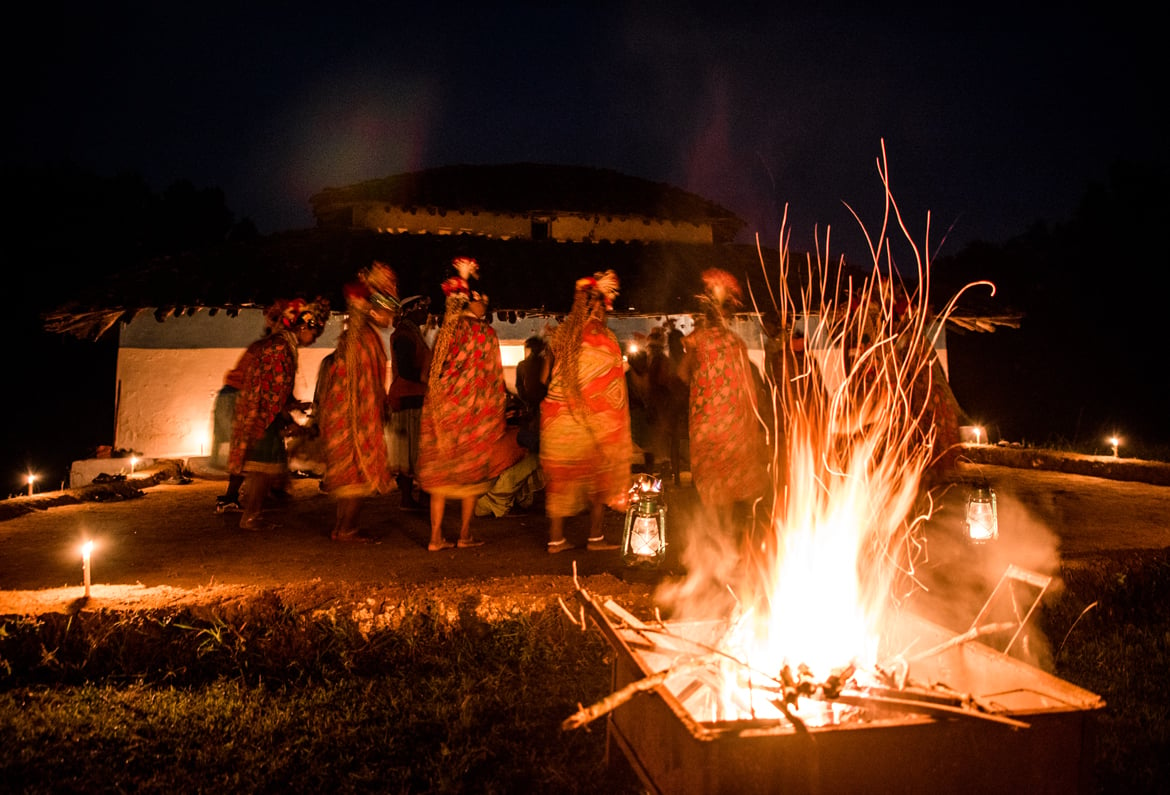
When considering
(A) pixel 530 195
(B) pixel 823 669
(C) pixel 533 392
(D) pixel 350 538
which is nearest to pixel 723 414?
(C) pixel 533 392

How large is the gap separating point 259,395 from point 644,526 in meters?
3.41

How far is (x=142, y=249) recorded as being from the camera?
24.8 m

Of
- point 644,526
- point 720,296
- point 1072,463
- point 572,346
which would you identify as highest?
point 720,296

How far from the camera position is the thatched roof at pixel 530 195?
52.3ft

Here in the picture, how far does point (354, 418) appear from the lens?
554cm

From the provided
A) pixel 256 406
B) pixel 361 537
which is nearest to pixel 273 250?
pixel 256 406

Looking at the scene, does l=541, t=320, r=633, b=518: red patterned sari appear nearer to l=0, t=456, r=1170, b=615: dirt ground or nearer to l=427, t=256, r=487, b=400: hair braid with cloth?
l=0, t=456, r=1170, b=615: dirt ground

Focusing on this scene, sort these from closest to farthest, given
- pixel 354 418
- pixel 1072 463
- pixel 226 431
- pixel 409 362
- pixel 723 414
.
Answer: pixel 723 414 → pixel 354 418 → pixel 409 362 → pixel 226 431 → pixel 1072 463

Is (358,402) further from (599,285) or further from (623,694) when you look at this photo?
(623,694)

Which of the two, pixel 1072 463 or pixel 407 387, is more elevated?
pixel 407 387

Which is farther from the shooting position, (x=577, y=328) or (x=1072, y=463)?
(x=1072, y=463)

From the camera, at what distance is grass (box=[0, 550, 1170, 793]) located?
8.97ft

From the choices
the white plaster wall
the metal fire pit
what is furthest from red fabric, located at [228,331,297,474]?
the white plaster wall

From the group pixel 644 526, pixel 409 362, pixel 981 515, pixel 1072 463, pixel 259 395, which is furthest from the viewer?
pixel 1072 463
